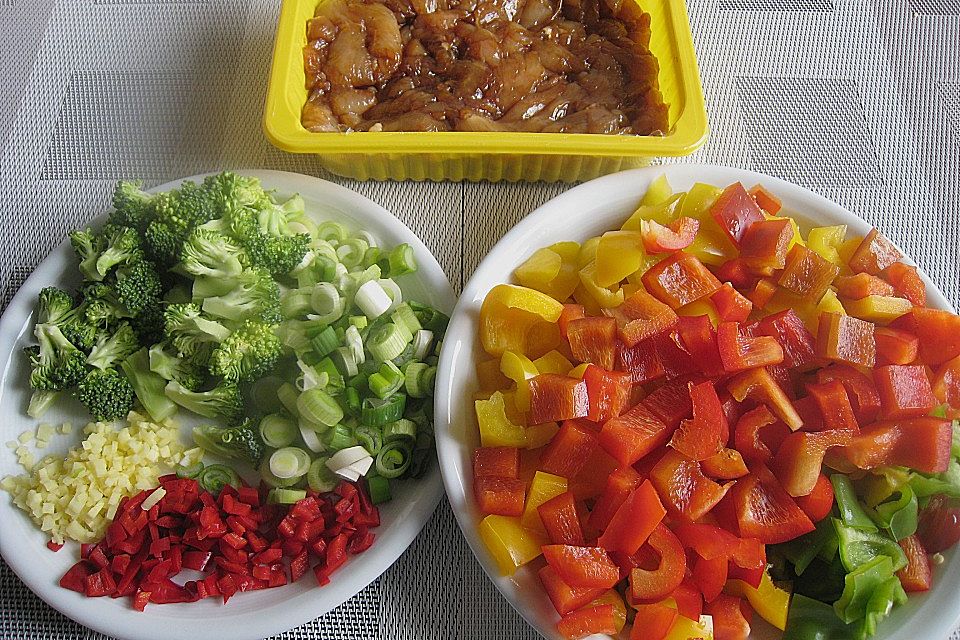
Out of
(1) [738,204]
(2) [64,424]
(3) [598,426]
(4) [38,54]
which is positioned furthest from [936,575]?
(4) [38,54]

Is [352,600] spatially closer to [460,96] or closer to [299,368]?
[299,368]

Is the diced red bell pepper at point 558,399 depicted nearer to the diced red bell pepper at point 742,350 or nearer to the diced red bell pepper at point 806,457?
the diced red bell pepper at point 742,350

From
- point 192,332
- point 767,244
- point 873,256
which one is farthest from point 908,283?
point 192,332

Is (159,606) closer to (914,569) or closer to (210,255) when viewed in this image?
(210,255)

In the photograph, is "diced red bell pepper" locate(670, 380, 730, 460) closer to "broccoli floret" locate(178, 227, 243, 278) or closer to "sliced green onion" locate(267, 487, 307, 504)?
"sliced green onion" locate(267, 487, 307, 504)

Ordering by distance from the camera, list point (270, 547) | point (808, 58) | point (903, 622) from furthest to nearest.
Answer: point (808, 58) → point (270, 547) → point (903, 622)

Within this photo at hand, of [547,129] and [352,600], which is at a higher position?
[547,129]
